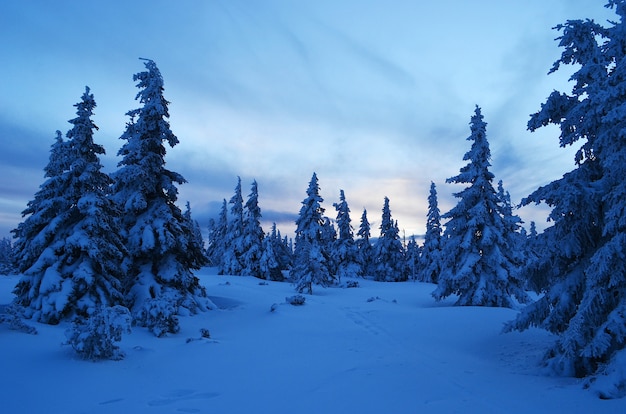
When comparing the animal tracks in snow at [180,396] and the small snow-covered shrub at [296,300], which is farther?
the small snow-covered shrub at [296,300]

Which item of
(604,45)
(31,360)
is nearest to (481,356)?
(604,45)

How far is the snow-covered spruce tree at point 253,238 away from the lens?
48.7 m

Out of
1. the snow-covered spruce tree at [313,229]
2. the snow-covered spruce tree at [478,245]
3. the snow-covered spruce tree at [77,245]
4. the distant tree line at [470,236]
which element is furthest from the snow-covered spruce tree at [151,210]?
the snow-covered spruce tree at [313,229]

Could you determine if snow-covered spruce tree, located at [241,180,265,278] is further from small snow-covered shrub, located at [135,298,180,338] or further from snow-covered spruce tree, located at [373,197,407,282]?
small snow-covered shrub, located at [135,298,180,338]

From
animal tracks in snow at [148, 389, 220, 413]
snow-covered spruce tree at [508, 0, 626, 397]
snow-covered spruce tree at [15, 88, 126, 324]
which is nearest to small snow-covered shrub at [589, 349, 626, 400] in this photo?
snow-covered spruce tree at [508, 0, 626, 397]

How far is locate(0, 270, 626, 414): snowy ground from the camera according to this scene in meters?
7.05

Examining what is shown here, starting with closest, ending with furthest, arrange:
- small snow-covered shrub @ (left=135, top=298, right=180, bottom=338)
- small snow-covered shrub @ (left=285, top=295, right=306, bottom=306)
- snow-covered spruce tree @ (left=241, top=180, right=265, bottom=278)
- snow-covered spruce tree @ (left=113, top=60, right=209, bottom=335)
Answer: small snow-covered shrub @ (left=135, top=298, right=180, bottom=338) → snow-covered spruce tree @ (left=113, top=60, right=209, bottom=335) → small snow-covered shrub @ (left=285, top=295, right=306, bottom=306) → snow-covered spruce tree @ (left=241, top=180, right=265, bottom=278)

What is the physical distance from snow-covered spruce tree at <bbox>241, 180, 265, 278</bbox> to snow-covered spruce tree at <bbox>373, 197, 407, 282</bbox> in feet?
64.6

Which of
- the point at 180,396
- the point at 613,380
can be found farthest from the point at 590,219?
the point at 180,396

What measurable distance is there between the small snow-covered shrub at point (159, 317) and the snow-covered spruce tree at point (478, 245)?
16.2 metres

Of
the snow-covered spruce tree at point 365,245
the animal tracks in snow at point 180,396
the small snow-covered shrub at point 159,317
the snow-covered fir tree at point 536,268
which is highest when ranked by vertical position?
the snow-covered spruce tree at point 365,245

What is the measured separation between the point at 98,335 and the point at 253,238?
129ft

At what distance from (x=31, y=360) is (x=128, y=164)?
38.1 ft

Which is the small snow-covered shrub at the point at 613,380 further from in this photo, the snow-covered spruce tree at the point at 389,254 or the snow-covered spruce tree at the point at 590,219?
the snow-covered spruce tree at the point at 389,254
